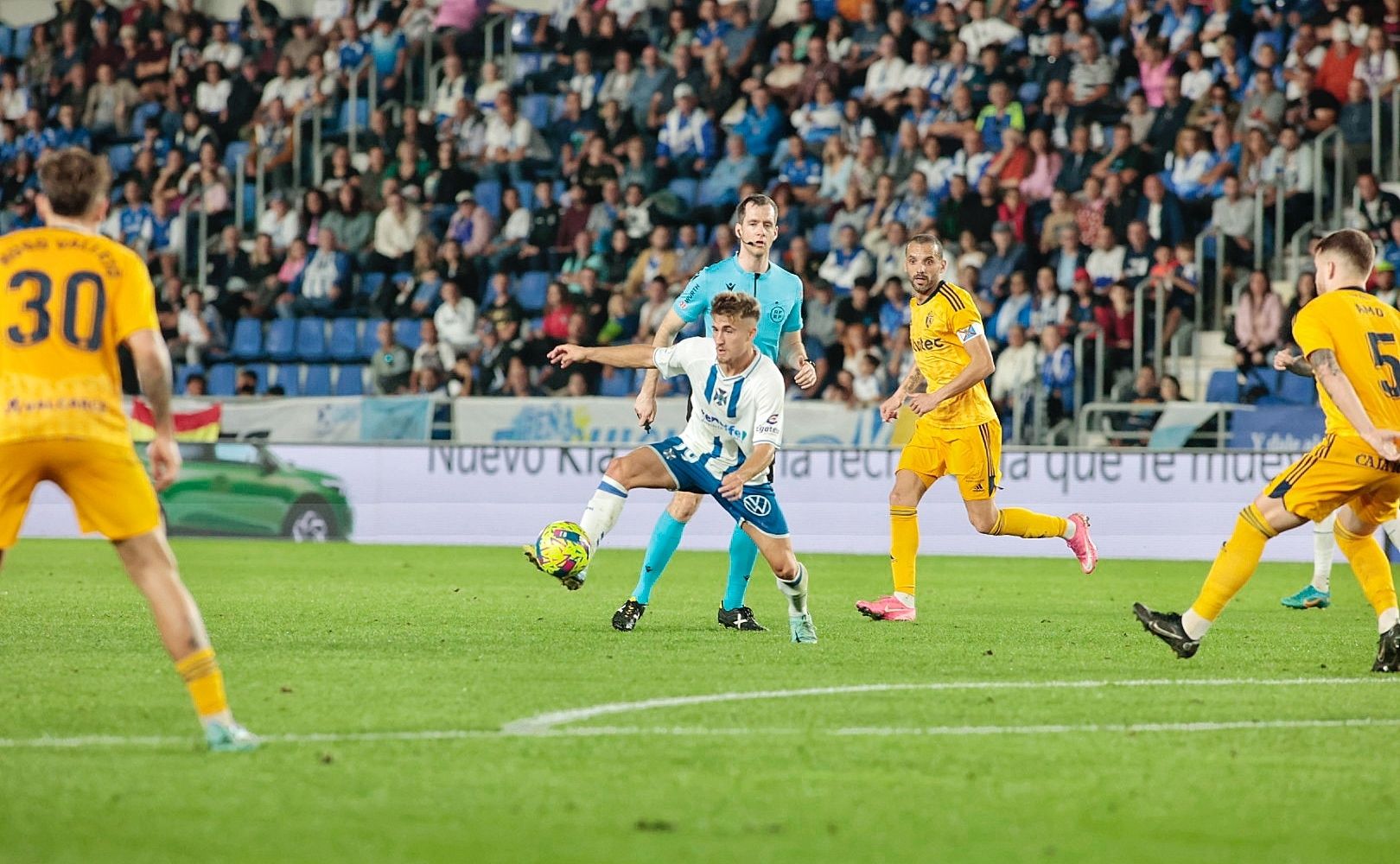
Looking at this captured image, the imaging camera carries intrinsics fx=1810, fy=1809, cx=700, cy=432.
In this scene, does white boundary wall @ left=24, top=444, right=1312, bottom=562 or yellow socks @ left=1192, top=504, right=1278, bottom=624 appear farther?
white boundary wall @ left=24, top=444, right=1312, bottom=562

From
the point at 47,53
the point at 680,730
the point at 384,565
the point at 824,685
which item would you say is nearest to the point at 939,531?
the point at 384,565

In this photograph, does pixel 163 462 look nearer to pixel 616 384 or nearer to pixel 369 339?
pixel 616 384

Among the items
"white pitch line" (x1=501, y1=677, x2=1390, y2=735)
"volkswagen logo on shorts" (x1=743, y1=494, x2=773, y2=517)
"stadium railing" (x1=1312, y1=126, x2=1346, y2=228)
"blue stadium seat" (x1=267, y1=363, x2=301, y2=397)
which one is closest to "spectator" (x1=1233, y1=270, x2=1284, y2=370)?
"stadium railing" (x1=1312, y1=126, x2=1346, y2=228)

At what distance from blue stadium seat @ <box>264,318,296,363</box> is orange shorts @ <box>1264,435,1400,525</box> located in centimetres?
1631

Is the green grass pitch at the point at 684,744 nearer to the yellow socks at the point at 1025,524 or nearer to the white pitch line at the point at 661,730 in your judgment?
the white pitch line at the point at 661,730

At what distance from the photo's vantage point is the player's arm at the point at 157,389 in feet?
18.2

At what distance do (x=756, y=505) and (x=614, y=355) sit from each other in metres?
1.08

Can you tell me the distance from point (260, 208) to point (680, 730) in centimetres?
1992

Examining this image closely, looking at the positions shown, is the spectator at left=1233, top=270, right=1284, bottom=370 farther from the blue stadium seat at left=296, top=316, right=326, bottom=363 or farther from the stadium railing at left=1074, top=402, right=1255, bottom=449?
the blue stadium seat at left=296, top=316, right=326, bottom=363

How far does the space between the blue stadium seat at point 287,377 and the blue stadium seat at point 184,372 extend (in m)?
0.85

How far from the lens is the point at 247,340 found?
22.5 metres

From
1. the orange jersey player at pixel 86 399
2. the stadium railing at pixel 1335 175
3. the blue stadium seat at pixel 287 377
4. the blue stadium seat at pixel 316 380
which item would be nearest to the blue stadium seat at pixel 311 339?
the blue stadium seat at pixel 287 377

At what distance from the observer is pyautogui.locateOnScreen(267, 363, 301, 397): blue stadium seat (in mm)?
21641

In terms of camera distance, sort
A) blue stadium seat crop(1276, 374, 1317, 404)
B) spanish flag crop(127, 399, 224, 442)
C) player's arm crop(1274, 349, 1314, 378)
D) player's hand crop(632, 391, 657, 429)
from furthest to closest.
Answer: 1. blue stadium seat crop(1276, 374, 1317, 404)
2. spanish flag crop(127, 399, 224, 442)
3. player's hand crop(632, 391, 657, 429)
4. player's arm crop(1274, 349, 1314, 378)
